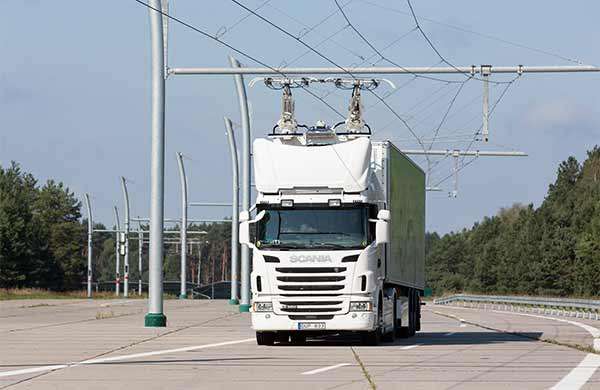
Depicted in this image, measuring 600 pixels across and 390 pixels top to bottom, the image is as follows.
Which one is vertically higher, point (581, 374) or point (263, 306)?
point (263, 306)

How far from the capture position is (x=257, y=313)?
2548 cm

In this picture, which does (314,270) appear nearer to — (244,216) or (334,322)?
(334,322)

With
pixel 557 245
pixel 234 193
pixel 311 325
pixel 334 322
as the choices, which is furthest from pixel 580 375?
pixel 557 245

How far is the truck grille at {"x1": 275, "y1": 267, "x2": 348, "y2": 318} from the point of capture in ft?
82.2

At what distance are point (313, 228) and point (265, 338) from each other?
250cm

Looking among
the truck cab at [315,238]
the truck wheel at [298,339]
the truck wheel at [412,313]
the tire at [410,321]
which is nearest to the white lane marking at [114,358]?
the truck wheel at [298,339]

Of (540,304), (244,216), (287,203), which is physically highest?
(287,203)

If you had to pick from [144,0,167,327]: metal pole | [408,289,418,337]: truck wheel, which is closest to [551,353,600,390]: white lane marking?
[408,289,418,337]: truck wheel

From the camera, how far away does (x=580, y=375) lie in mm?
18141

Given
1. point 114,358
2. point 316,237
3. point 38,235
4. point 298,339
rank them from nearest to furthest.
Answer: point 114,358 < point 316,237 < point 298,339 < point 38,235

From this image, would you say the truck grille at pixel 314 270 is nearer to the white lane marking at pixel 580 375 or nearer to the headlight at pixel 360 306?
the headlight at pixel 360 306

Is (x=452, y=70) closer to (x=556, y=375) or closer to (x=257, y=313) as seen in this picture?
(x=257, y=313)

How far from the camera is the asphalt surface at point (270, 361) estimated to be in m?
16.6

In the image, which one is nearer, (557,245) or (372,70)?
(372,70)
